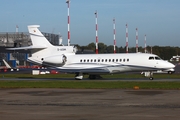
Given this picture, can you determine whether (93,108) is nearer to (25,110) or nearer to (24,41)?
(25,110)

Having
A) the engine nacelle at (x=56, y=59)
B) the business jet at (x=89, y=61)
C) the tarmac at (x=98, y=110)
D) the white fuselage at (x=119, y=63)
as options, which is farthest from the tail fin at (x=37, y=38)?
the tarmac at (x=98, y=110)

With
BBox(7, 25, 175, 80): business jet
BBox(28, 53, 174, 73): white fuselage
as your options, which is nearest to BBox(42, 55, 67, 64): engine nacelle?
BBox(7, 25, 175, 80): business jet

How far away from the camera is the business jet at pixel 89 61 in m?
45.2

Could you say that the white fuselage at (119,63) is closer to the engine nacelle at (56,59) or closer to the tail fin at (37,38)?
the engine nacelle at (56,59)

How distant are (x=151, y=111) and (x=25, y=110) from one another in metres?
6.09

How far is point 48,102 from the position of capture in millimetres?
22344

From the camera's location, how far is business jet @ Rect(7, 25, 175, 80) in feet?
148

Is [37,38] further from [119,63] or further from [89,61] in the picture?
[119,63]

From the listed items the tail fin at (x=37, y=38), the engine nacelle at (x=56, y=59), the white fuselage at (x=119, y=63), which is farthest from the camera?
the tail fin at (x=37, y=38)

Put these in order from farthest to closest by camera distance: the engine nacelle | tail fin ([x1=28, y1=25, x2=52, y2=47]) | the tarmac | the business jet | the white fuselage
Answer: tail fin ([x1=28, y1=25, x2=52, y2=47]), the engine nacelle, the business jet, the white fuselage, the tarmac

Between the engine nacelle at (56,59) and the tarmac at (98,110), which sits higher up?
the engine nacelle at (56,59)

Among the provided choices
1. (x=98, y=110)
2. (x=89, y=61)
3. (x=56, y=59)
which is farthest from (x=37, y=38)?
(x=98, y=110)

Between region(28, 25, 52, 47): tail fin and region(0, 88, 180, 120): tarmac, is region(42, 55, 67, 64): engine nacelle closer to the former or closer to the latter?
region(28, 25, 52, 47): tail fin

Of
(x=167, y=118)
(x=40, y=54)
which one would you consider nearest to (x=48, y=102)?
(x=167, y=118)
